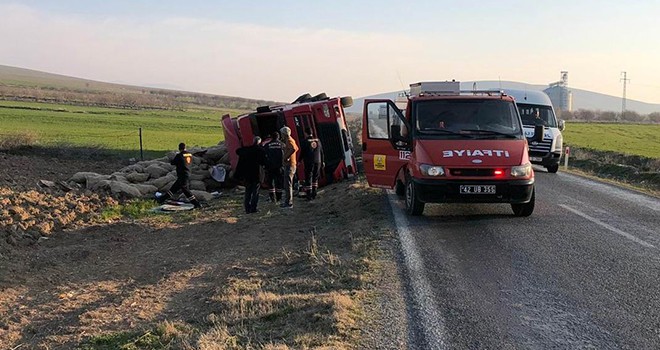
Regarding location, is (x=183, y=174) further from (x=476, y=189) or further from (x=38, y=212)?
(x=476, y=189)

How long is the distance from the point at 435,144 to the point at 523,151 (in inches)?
55.4

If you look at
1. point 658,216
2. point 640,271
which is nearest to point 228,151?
point 658,216

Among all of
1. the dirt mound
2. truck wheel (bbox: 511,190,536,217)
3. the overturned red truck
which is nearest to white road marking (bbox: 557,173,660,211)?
truck wheel (bbox: 511,190,536,217)

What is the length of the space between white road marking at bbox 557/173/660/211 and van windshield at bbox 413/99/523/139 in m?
3.72

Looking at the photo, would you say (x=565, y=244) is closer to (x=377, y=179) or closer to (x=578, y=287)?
(x=578, y=287)

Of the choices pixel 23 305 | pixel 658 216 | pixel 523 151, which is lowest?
pixel 23 305

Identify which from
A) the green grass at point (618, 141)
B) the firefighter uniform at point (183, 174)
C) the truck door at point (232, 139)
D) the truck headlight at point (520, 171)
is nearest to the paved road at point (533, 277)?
the truck headlight at point (520, 171)

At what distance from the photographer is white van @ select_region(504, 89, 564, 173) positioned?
17.6 m

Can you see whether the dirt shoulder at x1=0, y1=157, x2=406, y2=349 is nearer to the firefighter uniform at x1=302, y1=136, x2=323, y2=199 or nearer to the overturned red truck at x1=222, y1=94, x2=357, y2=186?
the firefighter uniform at x1=302, y1=136, x2=323, y2=199

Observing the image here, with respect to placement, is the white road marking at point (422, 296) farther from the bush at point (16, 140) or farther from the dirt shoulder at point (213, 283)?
the bush at point (16, 140)

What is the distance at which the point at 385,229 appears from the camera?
853 cm

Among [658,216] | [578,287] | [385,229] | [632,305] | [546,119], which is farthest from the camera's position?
[546,119]

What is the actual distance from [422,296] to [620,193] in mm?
9648

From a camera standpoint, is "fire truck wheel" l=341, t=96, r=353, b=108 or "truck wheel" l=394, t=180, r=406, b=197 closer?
"truck wheel" l=394, t=180, r=406, b=197
